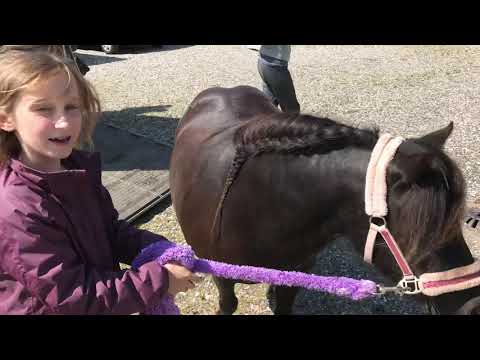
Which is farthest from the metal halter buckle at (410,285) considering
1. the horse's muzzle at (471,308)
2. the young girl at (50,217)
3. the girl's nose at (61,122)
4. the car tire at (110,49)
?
the car tire at (110,49)

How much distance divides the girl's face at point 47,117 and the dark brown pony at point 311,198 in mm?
785

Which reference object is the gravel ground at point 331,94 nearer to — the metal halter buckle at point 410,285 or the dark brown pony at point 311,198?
the dark brown pony at point 311,198

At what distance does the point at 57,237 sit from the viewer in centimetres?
107

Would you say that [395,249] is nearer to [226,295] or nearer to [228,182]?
[228,182]

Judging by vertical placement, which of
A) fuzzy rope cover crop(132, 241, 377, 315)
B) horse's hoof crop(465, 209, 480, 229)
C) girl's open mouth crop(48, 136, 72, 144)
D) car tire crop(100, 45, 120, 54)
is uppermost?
car tire crop(100, 45, 120, 54)

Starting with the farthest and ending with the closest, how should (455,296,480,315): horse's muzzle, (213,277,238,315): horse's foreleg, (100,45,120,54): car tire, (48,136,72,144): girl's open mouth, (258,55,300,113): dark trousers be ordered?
(100,45,120,54): car tire, (258,55,300,113): dark trousers, (213,277,238,315): horse's foreleg, (455,296,480,315): horse's muzzle, (48,136,72,144): girl's open mouth

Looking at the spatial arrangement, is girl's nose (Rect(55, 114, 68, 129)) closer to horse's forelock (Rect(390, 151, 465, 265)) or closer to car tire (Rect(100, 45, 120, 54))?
horse's forelock (Rect(390, 151, 465, 265))

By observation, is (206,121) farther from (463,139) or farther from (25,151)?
(463,139)

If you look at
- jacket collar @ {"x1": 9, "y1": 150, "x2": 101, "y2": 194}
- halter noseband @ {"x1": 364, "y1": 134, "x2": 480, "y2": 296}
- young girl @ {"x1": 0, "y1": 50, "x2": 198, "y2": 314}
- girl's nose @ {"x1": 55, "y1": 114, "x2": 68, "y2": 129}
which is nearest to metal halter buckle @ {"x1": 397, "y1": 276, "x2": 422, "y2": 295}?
halter noseband @ {"x1": 364, "y1": 134, "x2": 480, "y2": 296}

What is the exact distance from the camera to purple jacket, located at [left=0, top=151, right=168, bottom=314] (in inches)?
39.2

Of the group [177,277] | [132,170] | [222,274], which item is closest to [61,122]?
[177,277]
